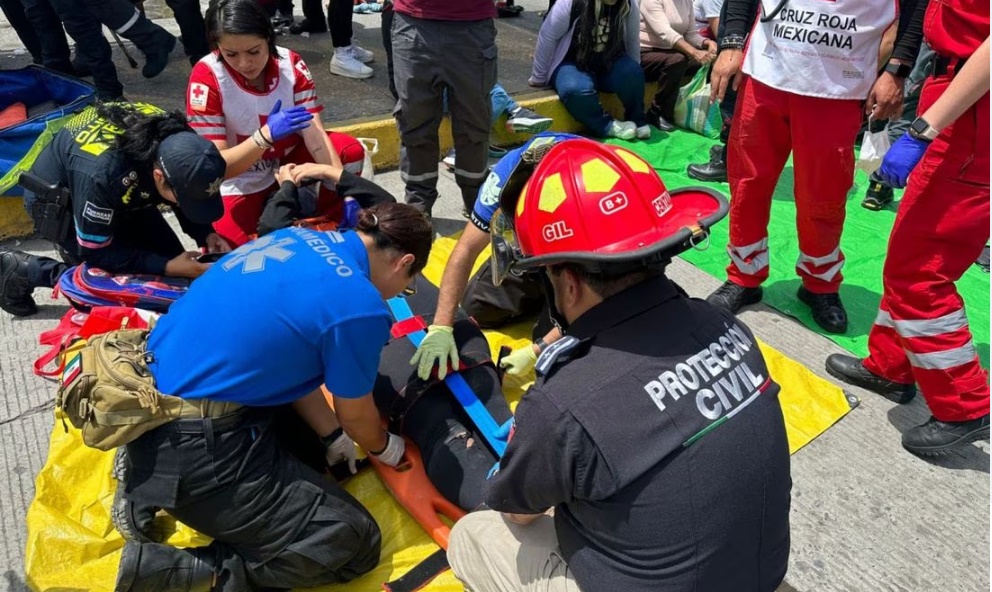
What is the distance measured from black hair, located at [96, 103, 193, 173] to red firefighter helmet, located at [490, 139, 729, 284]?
185 centimetres

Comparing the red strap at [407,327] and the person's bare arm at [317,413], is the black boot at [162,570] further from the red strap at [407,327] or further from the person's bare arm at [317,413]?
the red strap at [407,327]

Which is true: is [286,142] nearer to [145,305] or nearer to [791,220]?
[145,305]

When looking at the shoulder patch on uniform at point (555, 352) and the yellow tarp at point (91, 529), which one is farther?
the yellow tarp at point (91, 529)

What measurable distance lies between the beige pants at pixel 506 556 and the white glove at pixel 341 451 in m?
0.60

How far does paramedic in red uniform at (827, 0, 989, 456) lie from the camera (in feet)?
7.79

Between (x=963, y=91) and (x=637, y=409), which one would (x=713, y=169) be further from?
(x=637, y=409)

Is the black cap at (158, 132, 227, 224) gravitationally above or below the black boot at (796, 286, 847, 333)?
above

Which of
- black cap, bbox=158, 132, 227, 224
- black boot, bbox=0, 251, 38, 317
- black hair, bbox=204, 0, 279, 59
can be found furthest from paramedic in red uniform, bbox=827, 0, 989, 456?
black boot, bbox=0, 251, 38, 317

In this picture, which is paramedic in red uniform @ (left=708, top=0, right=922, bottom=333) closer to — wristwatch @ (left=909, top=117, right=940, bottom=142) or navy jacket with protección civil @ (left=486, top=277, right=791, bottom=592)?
wristwatch @ (left=909, top=117, right=940, bottom=142)

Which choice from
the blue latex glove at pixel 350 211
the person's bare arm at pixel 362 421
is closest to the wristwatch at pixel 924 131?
the person's bare arm at pixel 362 421

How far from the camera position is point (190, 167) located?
2711 millimetres

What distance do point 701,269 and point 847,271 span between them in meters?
0.88

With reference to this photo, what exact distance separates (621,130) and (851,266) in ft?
7.52

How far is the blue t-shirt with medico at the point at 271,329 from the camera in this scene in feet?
6.48
